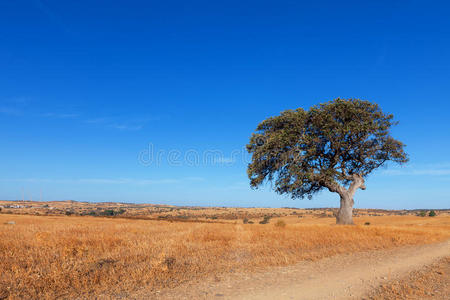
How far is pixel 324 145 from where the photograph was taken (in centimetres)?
2484

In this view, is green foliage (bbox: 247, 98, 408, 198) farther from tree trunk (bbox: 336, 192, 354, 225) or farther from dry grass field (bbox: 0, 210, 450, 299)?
dry grass field (bbox: 0, 210, 450, 299)

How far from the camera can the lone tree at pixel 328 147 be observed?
23.3m

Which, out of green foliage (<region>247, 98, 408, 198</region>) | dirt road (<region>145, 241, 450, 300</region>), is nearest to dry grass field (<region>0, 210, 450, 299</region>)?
dirt road (<region>145, 241, 450, 300</region>)

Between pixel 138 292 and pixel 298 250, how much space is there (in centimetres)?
694

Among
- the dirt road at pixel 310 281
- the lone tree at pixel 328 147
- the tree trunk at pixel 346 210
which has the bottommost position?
the dirt road at pixel 310 281

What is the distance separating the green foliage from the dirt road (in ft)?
46.4

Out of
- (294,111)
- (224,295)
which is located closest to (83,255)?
(224,295)

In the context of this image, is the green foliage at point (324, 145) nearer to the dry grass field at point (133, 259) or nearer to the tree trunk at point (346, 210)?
the tree trunk at point (346, 210)

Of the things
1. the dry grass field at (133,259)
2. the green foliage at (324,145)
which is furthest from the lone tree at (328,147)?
the dry grass field at (133,259)

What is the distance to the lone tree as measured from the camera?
23266 mm

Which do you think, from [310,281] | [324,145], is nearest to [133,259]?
[310,281]

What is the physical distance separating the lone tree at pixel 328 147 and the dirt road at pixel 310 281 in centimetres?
1398

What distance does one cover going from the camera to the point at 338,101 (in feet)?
78.5

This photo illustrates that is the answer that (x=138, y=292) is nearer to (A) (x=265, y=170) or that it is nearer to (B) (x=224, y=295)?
(B) (x=224, y=295)
